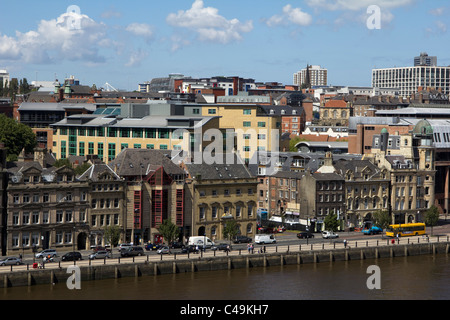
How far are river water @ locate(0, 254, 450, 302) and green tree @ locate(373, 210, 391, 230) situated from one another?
2421cm

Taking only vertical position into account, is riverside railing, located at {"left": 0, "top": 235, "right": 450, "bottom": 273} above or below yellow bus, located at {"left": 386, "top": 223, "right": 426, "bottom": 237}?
below

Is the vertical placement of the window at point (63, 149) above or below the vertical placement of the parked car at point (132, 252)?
above

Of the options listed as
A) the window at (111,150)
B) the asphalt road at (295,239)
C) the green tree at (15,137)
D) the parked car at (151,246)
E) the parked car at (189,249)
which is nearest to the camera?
the asphalt road at (295,239)

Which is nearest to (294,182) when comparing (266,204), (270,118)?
(266,204)

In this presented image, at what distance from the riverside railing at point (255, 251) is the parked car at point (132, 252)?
83cm

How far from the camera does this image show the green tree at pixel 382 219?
14225 centimetres

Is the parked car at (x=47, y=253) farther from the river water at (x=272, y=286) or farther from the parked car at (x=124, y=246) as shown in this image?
the river water at (x=272, y=286)

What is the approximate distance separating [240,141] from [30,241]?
8502 centimetres

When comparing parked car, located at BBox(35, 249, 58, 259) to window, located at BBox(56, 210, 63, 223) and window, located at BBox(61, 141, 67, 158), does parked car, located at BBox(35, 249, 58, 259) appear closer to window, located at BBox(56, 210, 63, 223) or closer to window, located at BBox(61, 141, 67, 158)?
window, located at BBox(56, 210, 63, 223)

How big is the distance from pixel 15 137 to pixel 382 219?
7699 cm

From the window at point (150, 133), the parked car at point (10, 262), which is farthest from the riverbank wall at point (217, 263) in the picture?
the window at point (150, 133)

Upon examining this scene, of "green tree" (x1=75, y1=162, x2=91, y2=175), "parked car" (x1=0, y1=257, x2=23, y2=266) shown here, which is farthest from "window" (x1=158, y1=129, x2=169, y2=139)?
"parked car" (x1=0, y1=257, x2=23, y2=266)

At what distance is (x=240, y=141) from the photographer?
192375 mm

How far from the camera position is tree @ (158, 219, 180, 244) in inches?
4707
